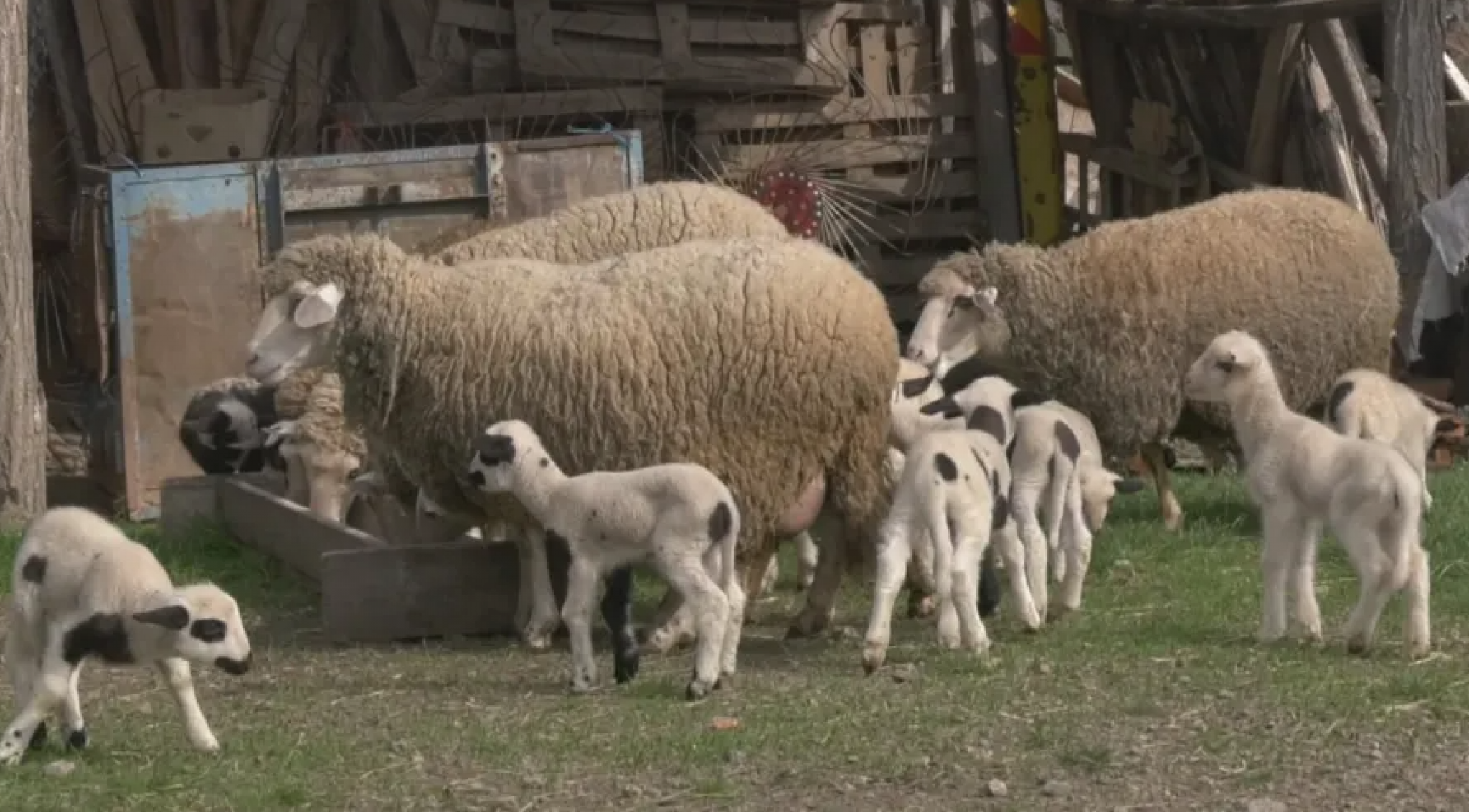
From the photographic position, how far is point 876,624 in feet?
27.7

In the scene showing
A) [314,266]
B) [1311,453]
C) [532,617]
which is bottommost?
[532,617]

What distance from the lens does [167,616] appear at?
23.5 feet

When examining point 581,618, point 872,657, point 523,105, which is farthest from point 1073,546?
point 523,105

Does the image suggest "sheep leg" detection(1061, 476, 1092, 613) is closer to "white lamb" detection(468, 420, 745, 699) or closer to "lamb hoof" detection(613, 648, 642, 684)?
"white lamb" detection(468, 420, 745, 699)

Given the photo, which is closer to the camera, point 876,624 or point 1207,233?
point 876,624

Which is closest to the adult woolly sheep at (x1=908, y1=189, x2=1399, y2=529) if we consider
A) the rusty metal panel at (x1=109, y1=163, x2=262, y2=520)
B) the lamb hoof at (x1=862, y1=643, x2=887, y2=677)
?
the lamb hoof at (x1=862, y1=643, x2=887, y2=677)

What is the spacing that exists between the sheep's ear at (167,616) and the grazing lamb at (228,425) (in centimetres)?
593

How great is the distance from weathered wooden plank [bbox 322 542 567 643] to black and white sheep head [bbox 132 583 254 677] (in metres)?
2.18

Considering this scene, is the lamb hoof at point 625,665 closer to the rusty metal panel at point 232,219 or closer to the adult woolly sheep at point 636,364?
the adult woolly sheep at point 636,364

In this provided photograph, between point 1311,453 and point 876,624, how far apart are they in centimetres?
160

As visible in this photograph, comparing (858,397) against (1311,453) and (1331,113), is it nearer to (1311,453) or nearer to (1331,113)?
(1311,453)

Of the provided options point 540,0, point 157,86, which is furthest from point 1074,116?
point 157,86

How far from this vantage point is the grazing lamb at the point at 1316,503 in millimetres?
8367

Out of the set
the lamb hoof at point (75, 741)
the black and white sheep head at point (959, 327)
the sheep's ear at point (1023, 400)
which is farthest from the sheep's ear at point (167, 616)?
the black and white sheep head at point (959, 327)
